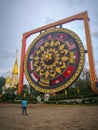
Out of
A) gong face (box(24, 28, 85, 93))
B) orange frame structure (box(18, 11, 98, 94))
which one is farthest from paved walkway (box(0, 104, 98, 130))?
gong face (box(24, 28, 85, 93))

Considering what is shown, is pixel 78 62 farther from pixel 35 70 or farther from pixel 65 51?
pixel 35 70

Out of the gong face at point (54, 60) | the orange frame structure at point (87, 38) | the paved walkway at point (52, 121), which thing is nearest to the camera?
the paved walkway at point (52, 121)

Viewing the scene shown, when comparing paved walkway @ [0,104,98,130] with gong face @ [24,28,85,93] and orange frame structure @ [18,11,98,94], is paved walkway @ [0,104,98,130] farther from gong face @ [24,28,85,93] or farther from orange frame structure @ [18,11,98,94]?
gong face @ [24,28,85,93]

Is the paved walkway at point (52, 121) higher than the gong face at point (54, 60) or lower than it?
lower

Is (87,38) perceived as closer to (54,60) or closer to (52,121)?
(54,60)

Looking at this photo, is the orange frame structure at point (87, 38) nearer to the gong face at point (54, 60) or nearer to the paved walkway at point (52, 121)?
the gong face at point (54, 60)

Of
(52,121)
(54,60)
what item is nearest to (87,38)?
(54,60)

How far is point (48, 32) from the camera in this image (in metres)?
24.3

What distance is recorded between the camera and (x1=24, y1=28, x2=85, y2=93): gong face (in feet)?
65.6

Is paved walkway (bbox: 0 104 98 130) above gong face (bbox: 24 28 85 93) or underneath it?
underneath

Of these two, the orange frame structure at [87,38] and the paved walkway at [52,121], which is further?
the orange frame structure at [87,38]

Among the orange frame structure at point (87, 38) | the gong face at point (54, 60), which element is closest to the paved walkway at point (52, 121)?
the orange frame structure at point (87, 38)

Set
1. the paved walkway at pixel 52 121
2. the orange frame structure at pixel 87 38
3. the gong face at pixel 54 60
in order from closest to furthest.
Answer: the paved walkway at pixel 52 121, the orange frame structure at pixel 87 38, the gong face at pixel 54 60

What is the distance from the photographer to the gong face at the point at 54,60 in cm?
2000
